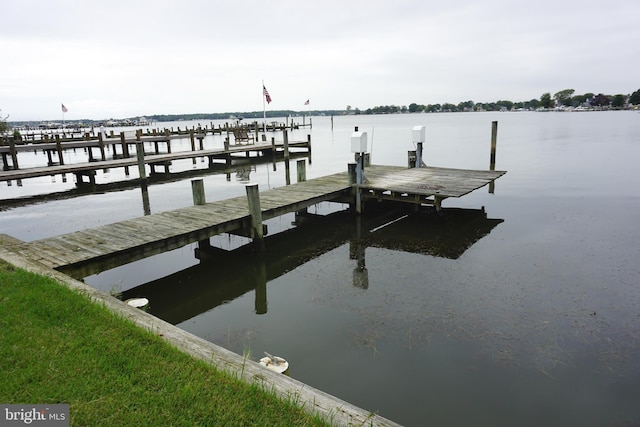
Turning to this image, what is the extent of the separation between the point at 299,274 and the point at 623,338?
20.1 feet

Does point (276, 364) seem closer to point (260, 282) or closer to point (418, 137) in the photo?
point (260, 282)

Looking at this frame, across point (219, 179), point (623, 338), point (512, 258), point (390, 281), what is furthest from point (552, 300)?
point (219, 179)

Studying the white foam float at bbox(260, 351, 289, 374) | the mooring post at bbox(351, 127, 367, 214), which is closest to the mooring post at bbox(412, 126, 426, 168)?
the mooring post at bbox(351, 127, 367, 214)

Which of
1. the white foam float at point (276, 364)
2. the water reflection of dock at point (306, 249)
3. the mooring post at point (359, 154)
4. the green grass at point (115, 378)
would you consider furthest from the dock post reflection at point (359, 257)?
the green grass at point (115, 378)

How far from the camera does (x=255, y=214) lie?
1060 cm

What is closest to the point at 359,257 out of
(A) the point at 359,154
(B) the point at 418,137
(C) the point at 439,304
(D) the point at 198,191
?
(C) the point at 439,304

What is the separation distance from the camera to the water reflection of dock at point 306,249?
8781 millimetres

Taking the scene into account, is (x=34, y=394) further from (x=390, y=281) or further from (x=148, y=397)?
(x=390, y=281)

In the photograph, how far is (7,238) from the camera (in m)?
8.48

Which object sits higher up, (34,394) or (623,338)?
(34,394)

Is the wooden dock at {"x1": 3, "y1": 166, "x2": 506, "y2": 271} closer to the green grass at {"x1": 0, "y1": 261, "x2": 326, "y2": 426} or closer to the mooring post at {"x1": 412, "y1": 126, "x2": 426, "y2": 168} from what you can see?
the mooring post at {"x1": 412, "y1": 126, "x2": 426, "y2": 168}
